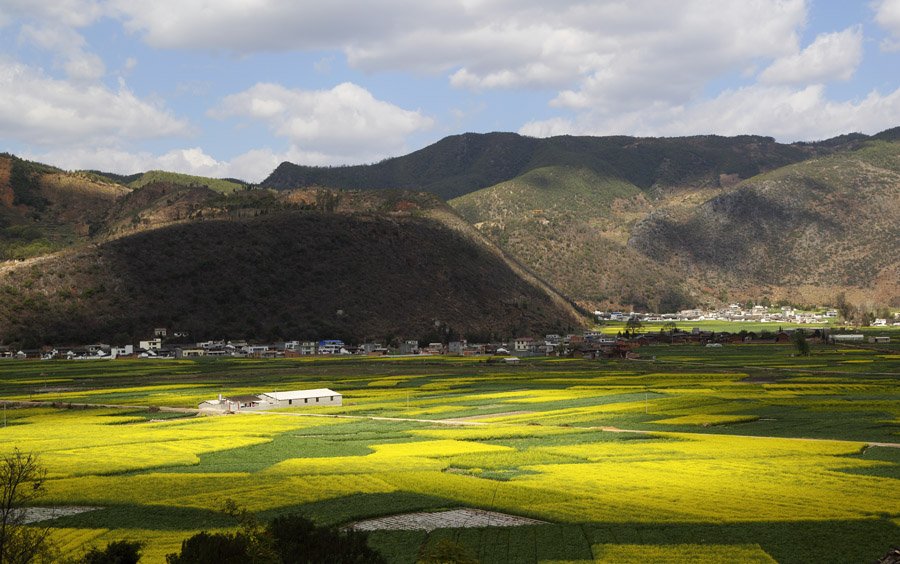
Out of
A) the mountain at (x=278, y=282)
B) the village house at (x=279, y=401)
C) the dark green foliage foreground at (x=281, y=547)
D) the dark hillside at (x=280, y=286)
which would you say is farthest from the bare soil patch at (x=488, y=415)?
the dark hillside at (x=280, y=286)

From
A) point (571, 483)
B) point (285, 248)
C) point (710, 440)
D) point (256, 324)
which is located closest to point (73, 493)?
point (571, 483)

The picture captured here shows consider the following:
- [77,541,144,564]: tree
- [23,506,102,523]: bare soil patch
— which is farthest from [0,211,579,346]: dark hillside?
[77,541,144,564]: tree

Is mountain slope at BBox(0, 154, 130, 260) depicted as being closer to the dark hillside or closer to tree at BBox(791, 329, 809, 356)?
the dark hillside

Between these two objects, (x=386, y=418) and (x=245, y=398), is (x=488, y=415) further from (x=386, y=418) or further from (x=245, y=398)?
(x=245, y=398)

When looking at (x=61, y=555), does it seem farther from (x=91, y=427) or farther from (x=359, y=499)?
(x=91, y=427)

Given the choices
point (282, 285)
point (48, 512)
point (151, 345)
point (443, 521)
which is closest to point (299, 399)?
point (48, 512)
